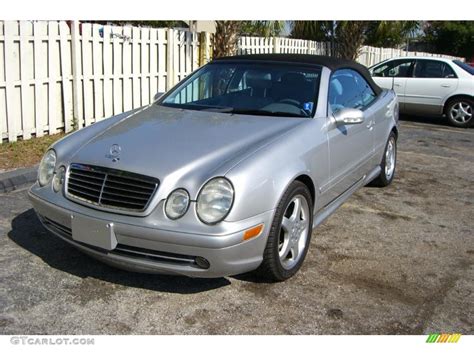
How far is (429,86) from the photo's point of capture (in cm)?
1036

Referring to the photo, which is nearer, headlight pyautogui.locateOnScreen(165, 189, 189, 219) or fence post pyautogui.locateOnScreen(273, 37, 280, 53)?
headlight pyautogui.locateOnScreen(165, 189, 189, 219)

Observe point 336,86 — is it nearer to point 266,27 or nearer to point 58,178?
point 58,178

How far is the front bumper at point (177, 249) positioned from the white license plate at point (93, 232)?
0.03m

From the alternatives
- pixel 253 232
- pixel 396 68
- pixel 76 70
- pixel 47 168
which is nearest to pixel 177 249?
pixel 253 232

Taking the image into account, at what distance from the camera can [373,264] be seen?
355 cm

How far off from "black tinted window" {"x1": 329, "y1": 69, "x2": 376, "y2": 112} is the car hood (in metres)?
0.64

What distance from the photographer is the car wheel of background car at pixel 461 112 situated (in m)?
10.0

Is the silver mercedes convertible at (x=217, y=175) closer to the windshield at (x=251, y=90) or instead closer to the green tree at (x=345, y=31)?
the windshield at (x=251, y=90)

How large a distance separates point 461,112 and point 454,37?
29.3m

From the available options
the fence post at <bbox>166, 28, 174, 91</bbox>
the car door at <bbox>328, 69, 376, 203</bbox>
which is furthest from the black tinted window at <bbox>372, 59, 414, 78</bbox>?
the car door at <bbox>328, 69, 376, 203</bbox>

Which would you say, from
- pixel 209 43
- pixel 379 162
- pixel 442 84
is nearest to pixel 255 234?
pixel 379 162

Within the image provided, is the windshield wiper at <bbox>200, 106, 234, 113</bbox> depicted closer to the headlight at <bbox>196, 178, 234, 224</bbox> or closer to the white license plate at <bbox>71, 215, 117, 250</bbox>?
the headlight at <bbox>196, 178, 234, 224</bbox>

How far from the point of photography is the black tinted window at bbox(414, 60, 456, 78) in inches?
405

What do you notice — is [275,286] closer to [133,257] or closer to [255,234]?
[255,234]
